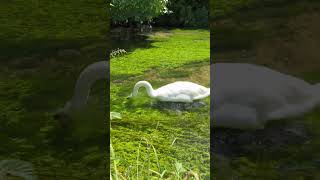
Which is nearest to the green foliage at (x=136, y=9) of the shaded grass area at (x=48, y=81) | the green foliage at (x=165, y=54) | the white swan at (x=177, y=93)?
the green foliage at (x=165, y=54)

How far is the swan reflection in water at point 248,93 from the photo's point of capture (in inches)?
79.4

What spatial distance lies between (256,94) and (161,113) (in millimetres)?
4788

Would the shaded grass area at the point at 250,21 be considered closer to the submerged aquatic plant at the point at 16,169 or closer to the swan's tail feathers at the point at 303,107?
the swan's tail feathers at the point at 303,107

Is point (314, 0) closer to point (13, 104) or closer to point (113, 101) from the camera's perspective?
point (13, 104)

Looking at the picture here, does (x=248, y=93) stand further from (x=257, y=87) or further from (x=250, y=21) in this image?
(x=250, y=21)

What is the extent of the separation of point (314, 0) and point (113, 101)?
209 inches

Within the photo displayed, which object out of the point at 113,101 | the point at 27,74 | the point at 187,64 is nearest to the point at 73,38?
the point at 27,74

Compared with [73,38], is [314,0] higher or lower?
higher

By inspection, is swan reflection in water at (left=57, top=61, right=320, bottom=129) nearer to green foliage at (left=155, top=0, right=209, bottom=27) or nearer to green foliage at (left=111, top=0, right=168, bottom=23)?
green foliage at (left=111, top=0, right=168, bottom=23)

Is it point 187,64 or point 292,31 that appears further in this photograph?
point 187,64

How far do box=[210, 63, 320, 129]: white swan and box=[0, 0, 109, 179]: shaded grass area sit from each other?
1.48 ft

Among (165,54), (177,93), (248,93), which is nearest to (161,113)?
(177,93)

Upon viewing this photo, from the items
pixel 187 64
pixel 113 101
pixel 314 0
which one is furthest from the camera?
pixel 187 64

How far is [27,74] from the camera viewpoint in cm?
204
